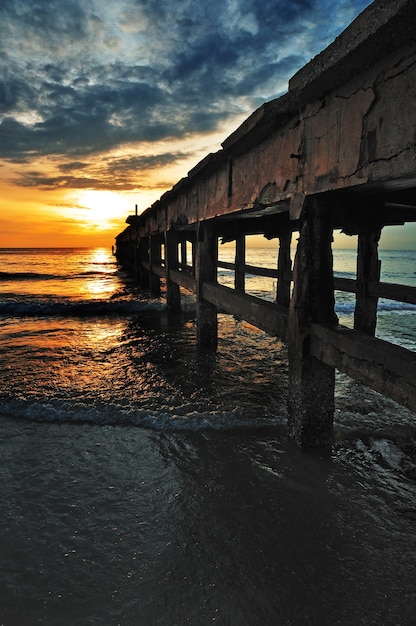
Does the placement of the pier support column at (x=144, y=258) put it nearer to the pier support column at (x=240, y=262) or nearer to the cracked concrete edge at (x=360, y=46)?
the pier support column at (x=240, y=262)

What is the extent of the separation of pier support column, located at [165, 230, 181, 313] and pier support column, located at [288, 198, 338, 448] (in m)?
6.25

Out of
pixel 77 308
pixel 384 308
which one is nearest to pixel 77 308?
pixel 77 308

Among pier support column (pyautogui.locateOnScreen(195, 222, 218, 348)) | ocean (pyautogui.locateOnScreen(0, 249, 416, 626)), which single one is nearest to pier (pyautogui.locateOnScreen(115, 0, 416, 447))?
ocean (pyautogui.locateOnScreen(0, 249, 416, 626))

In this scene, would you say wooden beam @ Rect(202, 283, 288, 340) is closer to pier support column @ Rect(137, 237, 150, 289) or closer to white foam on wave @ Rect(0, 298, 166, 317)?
white foam on wave @ Rect(0, 298, 166, 317)

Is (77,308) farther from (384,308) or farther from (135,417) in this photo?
(384,308)

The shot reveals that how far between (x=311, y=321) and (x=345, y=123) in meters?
1.49

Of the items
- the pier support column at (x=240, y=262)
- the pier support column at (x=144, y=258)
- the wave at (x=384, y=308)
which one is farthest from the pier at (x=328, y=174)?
the pier support column at (x=144, y=258)

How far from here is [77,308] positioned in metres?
12.7

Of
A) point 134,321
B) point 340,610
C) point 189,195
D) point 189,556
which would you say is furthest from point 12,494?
point 134,321

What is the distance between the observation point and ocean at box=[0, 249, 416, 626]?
6.46 ft

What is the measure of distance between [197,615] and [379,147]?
2822 mm

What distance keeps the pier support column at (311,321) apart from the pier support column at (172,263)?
6.25 meters

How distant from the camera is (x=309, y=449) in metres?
3.32

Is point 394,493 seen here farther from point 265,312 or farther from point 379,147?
point 379,147
